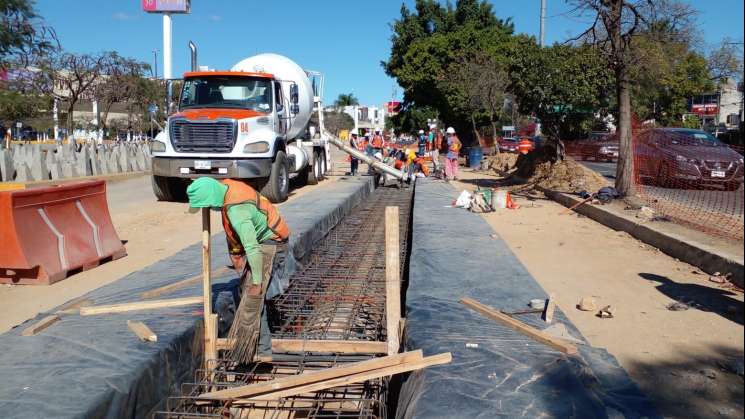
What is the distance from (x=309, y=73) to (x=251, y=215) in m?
15.0

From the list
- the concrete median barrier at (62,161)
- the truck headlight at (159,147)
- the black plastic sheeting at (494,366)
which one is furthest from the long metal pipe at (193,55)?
the black plastic sheeting at (494,366)

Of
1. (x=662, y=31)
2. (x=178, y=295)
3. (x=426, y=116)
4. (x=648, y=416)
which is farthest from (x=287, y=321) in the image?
(x=426, y=116)

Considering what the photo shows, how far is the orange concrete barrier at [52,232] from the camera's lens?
6.57 meters

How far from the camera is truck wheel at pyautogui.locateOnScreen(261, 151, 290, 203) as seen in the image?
13641mm

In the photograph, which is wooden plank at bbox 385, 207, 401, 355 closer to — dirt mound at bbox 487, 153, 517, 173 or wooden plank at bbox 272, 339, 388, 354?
wooden plank at bbox 272, 339, 388, 354

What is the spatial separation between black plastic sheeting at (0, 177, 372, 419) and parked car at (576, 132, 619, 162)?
18.4 meters

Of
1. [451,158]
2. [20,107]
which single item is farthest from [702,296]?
[20,107]

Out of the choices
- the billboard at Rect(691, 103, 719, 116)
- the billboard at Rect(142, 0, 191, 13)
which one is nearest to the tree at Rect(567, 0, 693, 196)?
the billboard at Rect(142, 0, 191, 13)

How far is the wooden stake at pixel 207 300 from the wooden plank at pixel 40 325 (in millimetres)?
1102

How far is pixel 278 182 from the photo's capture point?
13836 millimetres

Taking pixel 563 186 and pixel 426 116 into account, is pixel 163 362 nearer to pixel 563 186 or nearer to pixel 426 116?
pixel 563 186

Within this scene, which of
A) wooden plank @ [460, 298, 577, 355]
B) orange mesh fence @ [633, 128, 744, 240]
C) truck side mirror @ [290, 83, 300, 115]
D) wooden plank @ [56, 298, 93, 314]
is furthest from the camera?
truck side mirror @ [290, 83, 300, 115]

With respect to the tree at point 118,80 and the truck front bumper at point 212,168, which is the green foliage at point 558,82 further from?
the tree at point 118,80

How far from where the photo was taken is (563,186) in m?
15.8
